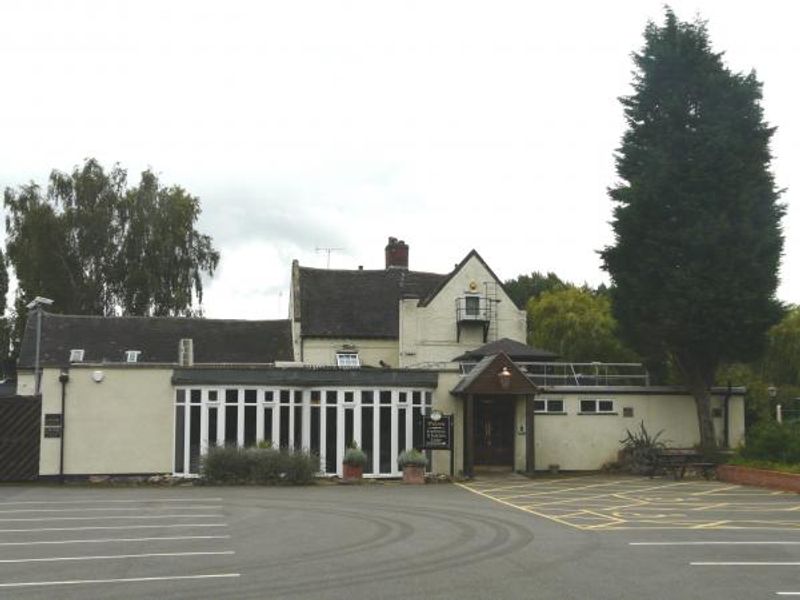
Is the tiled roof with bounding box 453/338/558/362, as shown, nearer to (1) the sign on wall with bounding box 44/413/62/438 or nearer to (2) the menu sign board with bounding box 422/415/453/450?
(2) the menu sign board with bounding box 422/415/453/450

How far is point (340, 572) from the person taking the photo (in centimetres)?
1125

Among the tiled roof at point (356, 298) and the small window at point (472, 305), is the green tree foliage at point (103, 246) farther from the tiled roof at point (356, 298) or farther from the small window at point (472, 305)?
the small window at point (472, 305)

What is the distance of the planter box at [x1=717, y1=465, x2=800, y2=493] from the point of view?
24219 millimetres

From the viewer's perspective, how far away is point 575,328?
168ft

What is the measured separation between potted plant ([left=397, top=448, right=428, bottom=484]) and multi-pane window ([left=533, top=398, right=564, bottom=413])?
6.20 m

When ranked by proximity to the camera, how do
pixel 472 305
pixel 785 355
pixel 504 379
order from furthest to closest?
1. pixel 785 355
2. pixel 472 305
3. pixel 504 379

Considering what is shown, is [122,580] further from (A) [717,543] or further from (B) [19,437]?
(B) [19,437]

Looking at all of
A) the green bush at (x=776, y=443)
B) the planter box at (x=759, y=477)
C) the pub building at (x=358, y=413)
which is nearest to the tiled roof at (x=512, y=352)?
the pub building at (x=358, y=413)

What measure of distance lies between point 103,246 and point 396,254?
56.4 feet

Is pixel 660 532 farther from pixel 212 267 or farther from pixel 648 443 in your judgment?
pixel 212 267

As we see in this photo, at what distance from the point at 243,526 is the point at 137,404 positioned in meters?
12.9

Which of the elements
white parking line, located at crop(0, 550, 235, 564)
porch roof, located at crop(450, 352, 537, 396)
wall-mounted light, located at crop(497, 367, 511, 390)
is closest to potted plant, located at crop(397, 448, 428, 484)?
porch roof, located at crop(450, 352, 537, 396)

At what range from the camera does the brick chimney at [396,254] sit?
160 ft

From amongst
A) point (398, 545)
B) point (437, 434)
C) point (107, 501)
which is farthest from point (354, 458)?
point (398, 545)
